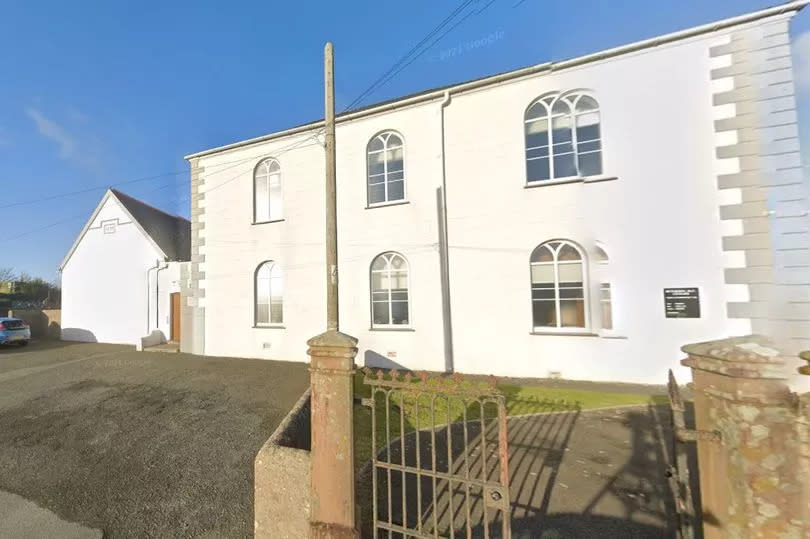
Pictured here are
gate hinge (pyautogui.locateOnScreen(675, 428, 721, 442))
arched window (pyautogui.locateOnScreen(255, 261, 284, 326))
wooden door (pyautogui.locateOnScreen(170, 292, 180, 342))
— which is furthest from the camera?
wooden door (pyautogui.locateOnScreen(170, 292, 180, 342))

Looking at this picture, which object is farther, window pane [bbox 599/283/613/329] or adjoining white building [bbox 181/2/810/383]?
window pane [bbox 599/283/613/329]

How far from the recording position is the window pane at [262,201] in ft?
39.1

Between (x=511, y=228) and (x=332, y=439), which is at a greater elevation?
(x=511, y=228)

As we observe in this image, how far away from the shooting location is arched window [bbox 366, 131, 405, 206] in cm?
1009

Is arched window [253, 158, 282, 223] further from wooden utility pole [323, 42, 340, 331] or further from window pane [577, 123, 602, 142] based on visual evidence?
window pane [577, 123, 602, 142]

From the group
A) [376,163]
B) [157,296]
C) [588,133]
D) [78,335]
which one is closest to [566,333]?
[588,133]

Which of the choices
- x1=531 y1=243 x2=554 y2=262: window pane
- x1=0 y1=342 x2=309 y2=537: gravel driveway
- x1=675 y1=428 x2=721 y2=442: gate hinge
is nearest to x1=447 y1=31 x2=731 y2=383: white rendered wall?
x1=531 y1=243 x2=554 y2=262: window pane

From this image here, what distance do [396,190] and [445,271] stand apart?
9.45 ft

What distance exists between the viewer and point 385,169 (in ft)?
33.6

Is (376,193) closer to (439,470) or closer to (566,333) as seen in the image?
(566,333)

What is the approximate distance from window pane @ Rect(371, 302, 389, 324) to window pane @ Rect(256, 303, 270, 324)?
13.3 ft

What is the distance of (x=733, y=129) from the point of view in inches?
285

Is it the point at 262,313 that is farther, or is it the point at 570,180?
the point at 262,313

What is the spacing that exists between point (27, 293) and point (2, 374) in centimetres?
3202
